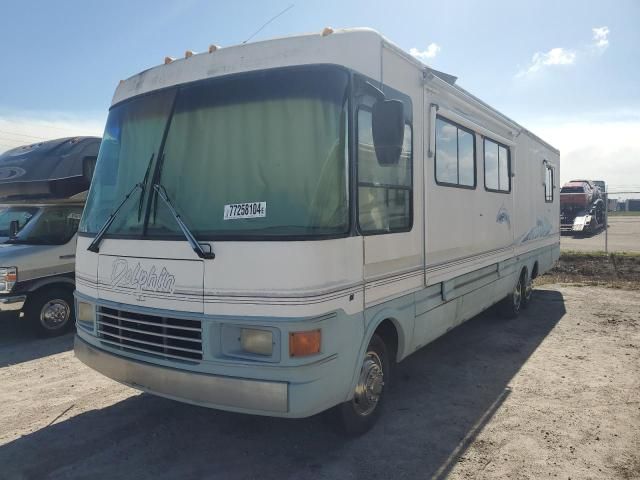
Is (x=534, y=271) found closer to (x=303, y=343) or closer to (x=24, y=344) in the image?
(x=303, y=343)

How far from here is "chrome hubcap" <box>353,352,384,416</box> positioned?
404 cm

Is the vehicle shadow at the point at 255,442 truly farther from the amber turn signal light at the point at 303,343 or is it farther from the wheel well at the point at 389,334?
the amber turn signal light at the point at 303,343

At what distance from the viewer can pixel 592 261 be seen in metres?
13.2

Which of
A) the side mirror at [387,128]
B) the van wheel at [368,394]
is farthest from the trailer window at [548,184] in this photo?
the side mirror at [387,128]

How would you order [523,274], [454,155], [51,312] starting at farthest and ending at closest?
[523,274] → [51,312] → [454,155]

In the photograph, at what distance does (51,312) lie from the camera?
7.51m

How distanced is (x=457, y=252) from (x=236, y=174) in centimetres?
294

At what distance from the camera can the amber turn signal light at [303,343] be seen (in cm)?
329

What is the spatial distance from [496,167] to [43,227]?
21.9ft

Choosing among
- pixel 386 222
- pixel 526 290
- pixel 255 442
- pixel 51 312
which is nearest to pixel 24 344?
pixel 51 312

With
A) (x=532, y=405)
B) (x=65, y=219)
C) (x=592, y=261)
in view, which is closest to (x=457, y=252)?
(x=532, y=405)

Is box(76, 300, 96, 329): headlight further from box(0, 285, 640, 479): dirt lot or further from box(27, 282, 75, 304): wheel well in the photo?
box(27, 282, 75, 304): wheel well

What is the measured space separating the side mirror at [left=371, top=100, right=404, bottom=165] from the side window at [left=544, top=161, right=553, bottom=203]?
7548mm

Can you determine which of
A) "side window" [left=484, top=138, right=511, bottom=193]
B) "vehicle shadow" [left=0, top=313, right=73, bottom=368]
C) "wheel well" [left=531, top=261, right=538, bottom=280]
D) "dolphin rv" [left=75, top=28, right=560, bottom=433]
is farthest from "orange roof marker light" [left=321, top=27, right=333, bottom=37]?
"wheel well" [left=531, top=261, right=538, bottom=280]
